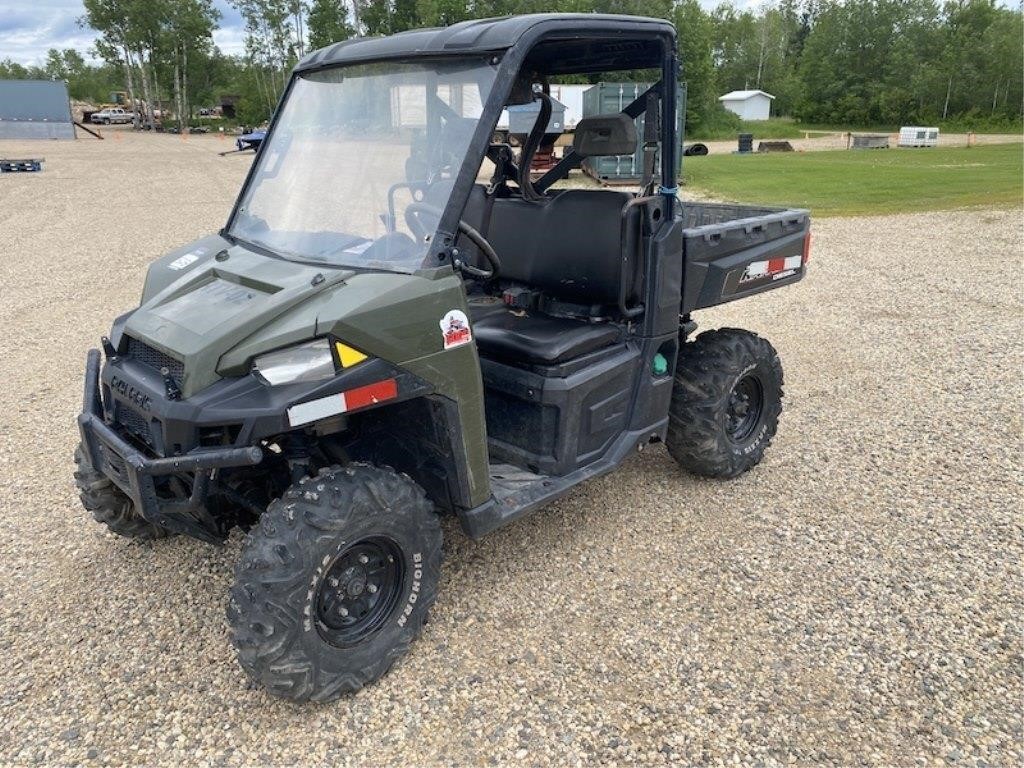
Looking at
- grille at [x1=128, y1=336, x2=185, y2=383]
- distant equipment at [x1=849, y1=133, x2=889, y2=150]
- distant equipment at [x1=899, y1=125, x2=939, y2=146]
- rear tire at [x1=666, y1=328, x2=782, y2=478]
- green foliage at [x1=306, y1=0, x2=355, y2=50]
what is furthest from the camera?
green foliage at [x1=306, y1=0, x2=355, y2=50]

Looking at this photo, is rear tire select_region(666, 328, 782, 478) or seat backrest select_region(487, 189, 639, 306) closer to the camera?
seat backrest select_region(487, 189, 639, 306)

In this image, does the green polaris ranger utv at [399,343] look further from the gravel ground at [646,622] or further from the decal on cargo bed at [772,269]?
the gravel ground at [646,622]

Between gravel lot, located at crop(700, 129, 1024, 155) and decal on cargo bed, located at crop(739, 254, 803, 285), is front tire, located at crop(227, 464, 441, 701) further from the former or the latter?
gravel lot, located at crop(700, 129, 1024, 155)

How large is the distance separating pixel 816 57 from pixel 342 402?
236 ft

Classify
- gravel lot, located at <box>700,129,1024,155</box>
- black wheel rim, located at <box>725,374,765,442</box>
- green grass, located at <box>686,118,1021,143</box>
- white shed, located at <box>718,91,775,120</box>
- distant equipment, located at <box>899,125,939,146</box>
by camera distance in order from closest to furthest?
1. black wheel rim, located at <box>725,374,765,442</box>
2. gravel lot, located at <box>700,129,1024,155</box>
3. distant equipment, located at <box>899,125,939,146</box>
4. green grass, located at <box>686,118,1021,143</box>
5. white shed, located at <box>718,91,775,120</box>

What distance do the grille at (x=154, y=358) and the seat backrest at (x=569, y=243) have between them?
1.92 m

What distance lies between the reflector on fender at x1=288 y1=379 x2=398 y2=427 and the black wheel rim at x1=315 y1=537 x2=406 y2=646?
→ 48 centimetres

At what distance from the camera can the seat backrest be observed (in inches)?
151

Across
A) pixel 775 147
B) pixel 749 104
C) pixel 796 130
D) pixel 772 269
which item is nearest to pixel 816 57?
pixel 749 104

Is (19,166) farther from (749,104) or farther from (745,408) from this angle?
(749,104)

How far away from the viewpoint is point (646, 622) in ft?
11.1

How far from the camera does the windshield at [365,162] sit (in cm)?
302

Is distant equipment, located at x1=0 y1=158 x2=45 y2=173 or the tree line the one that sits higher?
the tree line

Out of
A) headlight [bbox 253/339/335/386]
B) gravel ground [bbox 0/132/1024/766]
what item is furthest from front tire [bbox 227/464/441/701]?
headlight [bbox 253/339/335/386]
